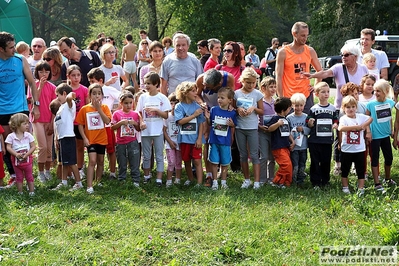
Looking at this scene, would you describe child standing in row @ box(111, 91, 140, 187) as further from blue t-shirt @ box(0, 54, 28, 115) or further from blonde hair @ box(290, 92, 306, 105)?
blonde hair @ box(290, 92, 306, 105)

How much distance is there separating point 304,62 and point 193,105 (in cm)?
169

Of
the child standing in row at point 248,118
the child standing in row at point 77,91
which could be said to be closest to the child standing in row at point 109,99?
the child standing in row at point 77,91

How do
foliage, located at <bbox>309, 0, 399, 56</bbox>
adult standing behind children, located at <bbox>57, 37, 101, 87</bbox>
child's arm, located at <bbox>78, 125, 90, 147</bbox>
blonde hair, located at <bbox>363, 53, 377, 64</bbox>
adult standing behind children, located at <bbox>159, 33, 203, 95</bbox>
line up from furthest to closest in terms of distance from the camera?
1. foliage, located at <bbox>309, 0, 399, 56</bbox>
2. adult standing behind children, located at <bbox>57, 37, 101, 87</bbox>
3. blonde hair, located at <bbox>363, 53, 377, 64</bbox>
4. adult standing behind children, located at <bbox>159, 33, 203, 95</bbox>
5. child's arm, located at <bbox>78, 125, 90, 147</bbox>

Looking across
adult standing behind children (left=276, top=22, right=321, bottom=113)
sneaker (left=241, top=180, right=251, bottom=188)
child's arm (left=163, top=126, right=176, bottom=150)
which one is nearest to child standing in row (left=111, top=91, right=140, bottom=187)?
child's arm (left=163, top=126, right=176, bottom=150)

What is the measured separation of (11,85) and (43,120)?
0.71 metres

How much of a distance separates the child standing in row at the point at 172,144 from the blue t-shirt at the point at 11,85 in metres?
1.99

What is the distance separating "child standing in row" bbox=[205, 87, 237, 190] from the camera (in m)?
6.87

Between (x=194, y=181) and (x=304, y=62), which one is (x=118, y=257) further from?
(x=304, y=62)

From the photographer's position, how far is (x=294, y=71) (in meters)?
7.25

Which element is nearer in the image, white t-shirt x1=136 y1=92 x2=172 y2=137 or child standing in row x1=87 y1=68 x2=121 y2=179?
white t-shirt x1=136 y1=92 x2=172 y2=137

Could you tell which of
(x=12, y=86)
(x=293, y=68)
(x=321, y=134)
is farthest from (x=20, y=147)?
(x=321, y=134)

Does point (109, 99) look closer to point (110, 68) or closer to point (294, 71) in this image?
point (110, 68)

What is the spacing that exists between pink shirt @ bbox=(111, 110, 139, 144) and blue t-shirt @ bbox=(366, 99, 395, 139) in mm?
3153

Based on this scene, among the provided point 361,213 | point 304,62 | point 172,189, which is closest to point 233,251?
point 361,213
